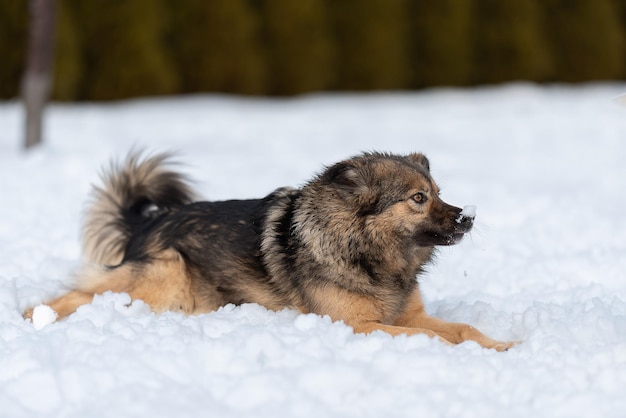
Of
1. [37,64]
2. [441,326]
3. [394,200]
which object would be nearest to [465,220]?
[394,200]

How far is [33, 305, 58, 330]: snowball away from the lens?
14.8ft

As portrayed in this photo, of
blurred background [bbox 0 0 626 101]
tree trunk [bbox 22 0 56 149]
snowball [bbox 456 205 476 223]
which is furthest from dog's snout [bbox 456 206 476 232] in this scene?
blurred background [bbox 0 0 626 101]

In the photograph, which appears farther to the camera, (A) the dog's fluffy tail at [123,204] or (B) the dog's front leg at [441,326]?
(A) the dog's fluffy tail at [123,204]

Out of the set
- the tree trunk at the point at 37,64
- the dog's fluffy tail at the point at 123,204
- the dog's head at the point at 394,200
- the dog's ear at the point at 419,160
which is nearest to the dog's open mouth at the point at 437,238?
the dog's head at the point at 394,200

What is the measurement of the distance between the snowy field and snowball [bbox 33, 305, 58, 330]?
0.09 m

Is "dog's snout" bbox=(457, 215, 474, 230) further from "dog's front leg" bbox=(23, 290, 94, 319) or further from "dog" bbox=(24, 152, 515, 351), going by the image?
"dog's front leg" bbox=(23, 290, 94, 319)

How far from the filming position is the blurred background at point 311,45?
14766 mm

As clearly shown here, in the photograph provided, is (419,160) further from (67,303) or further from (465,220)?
(67,303)

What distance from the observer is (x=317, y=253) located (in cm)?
472

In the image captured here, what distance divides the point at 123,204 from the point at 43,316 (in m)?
1.31

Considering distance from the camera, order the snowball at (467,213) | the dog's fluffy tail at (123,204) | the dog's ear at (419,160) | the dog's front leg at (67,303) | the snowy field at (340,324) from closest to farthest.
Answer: the snowy field at (340,324), the snowball at (467,213), the dog's front leg at (67,303), the dog's ear at (419,160), the dog's fluffy tail at (123,204)

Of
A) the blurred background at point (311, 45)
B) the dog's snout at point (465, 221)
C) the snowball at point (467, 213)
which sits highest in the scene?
the snowball at point (467, 213)

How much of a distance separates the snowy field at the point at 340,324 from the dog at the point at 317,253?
20 cm

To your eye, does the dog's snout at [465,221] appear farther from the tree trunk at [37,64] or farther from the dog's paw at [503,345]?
the tree trunk at [37,64]
